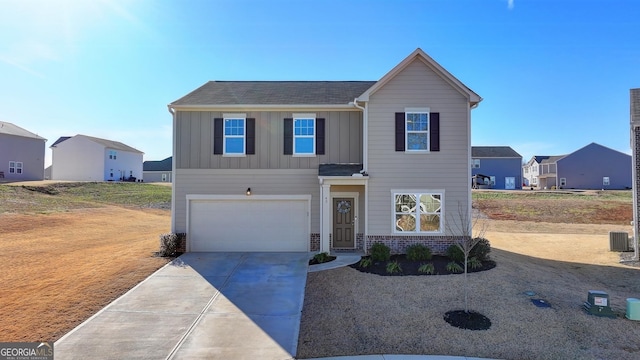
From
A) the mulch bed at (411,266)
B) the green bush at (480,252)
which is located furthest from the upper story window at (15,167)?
the green bush at (480,252)

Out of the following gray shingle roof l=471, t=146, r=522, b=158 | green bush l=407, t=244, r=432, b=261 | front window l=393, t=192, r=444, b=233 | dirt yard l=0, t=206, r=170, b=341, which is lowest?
dirt yard l=0, t=206, r=170, b=341

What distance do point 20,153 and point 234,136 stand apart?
121 ft

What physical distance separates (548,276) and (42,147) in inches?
1926

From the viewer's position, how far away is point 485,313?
7.30 metres

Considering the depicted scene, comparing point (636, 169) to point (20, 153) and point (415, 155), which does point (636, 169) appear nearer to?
point (415, 155)

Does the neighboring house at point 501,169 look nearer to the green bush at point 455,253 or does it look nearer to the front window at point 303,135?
the green bush at point 455,253

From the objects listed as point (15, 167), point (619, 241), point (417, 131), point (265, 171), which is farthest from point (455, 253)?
point (15, 167)

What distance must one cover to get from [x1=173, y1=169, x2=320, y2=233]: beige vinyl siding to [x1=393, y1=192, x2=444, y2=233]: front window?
127 inches

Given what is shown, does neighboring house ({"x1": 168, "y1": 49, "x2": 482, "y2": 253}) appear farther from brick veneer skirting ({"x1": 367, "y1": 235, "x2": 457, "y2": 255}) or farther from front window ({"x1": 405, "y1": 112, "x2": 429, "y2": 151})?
front window ({"x1": 405, "y1": 112, "x2": 429, "y2": 151})

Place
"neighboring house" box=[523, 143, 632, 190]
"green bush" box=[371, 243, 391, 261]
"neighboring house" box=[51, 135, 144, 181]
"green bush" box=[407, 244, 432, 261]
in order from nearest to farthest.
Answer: "green bush" box=[371, 243, 391, 261], "green bush" box=[407, 244, 432, 261], "neighboring house" box=[51, 135, 144, 181], "neighboring house" box=[523, 143, 632, 190]

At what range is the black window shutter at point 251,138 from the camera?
13.3 metres

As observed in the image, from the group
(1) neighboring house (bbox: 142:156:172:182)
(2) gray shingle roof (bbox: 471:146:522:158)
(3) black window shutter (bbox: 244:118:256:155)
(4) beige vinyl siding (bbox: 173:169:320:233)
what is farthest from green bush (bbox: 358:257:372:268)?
(1) neighboring house (bbox: 142:156:172:182)

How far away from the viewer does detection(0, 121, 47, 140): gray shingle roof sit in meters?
34.8

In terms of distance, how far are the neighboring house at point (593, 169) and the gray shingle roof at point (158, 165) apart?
6714cm
